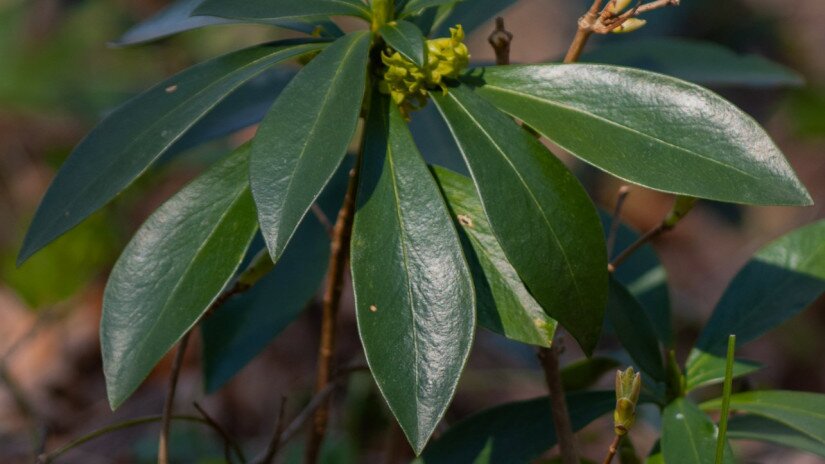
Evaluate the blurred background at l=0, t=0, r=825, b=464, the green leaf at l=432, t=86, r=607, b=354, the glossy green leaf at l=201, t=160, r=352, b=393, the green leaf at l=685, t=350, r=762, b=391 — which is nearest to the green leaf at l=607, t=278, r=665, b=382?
the green leaf at l=685, t=350, r=762, b=391

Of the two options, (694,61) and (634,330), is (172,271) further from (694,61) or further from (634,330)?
(694,61)

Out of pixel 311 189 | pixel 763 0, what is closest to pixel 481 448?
pixel 311 189

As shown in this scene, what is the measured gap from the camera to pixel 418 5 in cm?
84

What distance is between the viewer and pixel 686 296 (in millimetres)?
2943

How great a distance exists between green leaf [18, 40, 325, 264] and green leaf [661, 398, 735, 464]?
483 mm

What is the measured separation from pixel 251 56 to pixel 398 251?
0.25m

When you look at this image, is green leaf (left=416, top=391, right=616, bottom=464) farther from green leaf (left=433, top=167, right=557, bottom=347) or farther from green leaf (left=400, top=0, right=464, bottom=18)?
green leaf (left=400, top=0, right=464, bottom=18)

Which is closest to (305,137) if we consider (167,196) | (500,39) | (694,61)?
(500,39)

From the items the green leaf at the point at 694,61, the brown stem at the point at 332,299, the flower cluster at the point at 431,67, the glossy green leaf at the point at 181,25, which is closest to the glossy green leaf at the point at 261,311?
the brown stem at the point at 332,299

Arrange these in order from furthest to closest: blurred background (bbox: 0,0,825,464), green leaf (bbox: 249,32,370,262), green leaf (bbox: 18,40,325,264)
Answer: blurred background (bbox: 0,0,825,464) < green leaf (bbox: 18,40,325,264) < green leaf (bbox: 249,32,370,262)

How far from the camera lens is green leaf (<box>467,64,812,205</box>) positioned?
0.71 metres

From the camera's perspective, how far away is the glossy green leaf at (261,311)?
1.10 metres

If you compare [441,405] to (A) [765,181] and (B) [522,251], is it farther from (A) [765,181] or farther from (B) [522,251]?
(A) [765,181]

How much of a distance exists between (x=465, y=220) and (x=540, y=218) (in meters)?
0.09
